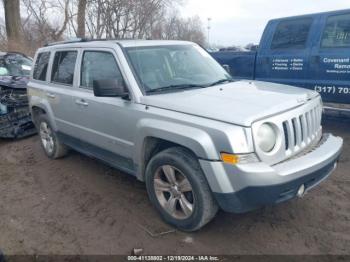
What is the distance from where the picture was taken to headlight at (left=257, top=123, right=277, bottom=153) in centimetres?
286

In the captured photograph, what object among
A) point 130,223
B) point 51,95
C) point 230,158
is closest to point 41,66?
point 51,95

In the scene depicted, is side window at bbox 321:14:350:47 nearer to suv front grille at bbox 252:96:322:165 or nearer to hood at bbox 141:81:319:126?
hood at bbox 141:81:319:126

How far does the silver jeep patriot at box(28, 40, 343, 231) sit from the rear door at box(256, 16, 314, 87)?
2.44 m

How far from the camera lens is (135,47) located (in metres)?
3.97

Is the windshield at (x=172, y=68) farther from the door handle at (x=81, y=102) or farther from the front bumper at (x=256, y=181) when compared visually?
the front bumper at (x=256, y=181)

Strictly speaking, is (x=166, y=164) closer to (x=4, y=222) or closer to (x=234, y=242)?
(x=234, y=242)

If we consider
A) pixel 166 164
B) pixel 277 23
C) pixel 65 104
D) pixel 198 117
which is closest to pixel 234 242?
pixel 166 164

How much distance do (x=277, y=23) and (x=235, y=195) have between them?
4894 mm

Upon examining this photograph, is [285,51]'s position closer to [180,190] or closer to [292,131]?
[292,131]

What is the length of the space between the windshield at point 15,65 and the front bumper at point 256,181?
7.00 meters

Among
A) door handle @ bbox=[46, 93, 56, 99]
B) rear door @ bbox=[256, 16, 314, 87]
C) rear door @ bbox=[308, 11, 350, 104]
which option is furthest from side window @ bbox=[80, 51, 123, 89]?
rear door @ bbox=[308, 11, 350, 104]

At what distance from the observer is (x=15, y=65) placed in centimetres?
861

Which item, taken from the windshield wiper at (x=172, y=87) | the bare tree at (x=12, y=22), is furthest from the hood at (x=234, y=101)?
the bare tree at (x=12, y=22)

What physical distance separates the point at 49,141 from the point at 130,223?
2.68 meters
